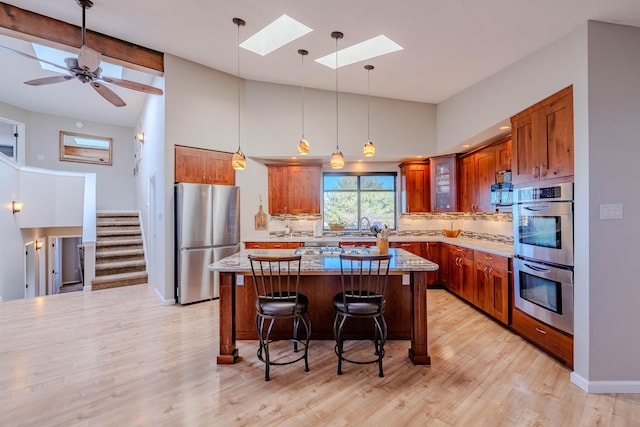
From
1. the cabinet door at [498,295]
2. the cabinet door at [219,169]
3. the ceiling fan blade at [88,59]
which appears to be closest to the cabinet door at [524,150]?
the cabinet door at [498,295]

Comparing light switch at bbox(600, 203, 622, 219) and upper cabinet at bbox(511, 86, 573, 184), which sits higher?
upper cabinet at bbox(511, 86, 573, 184)

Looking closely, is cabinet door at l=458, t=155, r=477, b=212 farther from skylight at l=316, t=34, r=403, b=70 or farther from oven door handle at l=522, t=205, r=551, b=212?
skylight at l=316, t=34, r=403, b=70

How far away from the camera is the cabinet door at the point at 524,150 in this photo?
112 inches

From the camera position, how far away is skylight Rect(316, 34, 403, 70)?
3.38 metres

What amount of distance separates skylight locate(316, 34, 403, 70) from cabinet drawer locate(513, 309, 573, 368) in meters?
3.25

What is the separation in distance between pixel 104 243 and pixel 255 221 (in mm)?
3603

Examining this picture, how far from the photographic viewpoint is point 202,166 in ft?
15.5

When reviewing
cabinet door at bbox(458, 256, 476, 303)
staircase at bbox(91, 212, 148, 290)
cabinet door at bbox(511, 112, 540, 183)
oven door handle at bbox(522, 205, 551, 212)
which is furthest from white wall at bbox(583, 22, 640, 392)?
staircase at bbox(91, 212, 148, 290)

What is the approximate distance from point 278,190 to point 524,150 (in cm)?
383

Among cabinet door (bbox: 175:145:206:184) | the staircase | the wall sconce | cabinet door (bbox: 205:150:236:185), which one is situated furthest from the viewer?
the staircase

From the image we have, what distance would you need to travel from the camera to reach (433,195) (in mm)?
5309

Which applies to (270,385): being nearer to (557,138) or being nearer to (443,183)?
(557,138)

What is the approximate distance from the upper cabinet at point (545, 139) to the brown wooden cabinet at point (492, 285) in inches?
41.4

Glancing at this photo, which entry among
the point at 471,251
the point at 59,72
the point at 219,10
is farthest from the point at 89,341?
the point at 59,72
